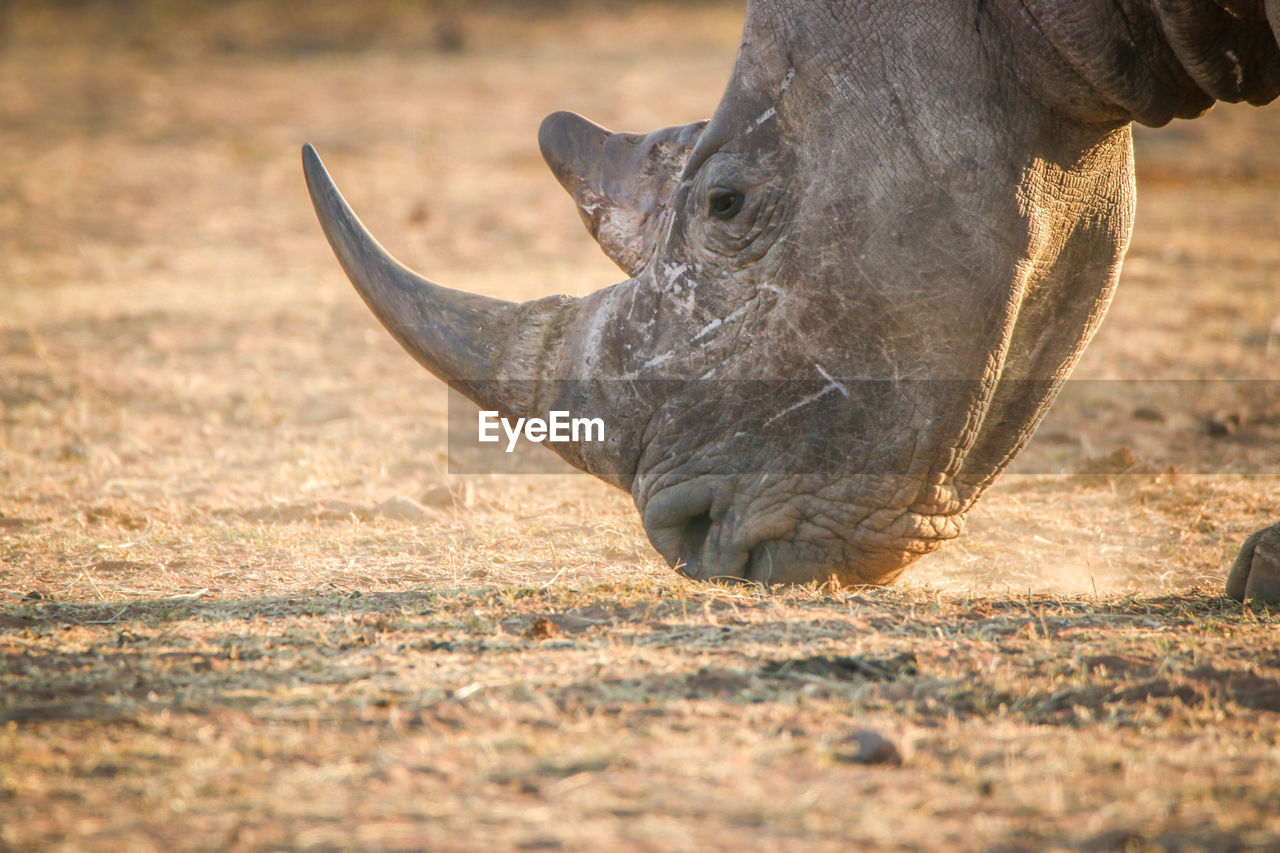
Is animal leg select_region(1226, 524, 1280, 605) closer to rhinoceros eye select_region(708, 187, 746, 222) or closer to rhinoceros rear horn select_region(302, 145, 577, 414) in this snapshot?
rhinoceros eye select_region(708, 187, 746, 222)

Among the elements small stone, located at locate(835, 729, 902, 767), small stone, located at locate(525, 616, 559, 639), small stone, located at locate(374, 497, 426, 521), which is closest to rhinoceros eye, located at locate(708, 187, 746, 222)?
small stone, located at locate(525, 616, 559, 639)

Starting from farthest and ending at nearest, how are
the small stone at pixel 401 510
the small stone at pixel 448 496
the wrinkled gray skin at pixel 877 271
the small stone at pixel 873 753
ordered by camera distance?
the small stone at pixel 448 496, the small stone at pixel 401 510, the wrinkled gray skin at pixel 877 271, the small stone at pixel 873 753

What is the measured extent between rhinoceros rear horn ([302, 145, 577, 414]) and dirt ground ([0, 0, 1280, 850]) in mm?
586

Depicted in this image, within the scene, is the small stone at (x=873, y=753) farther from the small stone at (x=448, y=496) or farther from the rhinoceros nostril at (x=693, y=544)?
the small stone at (x=448, y=496)

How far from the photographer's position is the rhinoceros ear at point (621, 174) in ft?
12.4

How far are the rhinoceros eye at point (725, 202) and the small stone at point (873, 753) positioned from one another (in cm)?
160

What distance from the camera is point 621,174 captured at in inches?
153

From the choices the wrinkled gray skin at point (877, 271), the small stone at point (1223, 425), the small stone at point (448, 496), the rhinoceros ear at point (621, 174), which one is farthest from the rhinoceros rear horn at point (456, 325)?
the small stone at point (1223, 425)

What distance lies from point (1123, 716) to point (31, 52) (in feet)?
57.4

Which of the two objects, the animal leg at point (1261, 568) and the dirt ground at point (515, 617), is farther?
the animal leg at point (1261, 568)

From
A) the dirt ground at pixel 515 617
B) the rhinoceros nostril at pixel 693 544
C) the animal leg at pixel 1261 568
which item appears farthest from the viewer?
the rhinoceros nostril at pixel 693 544

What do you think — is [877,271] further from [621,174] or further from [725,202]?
[621,174]

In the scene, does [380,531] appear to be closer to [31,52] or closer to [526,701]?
[526,701]

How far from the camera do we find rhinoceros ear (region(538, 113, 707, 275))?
12.4 ft
